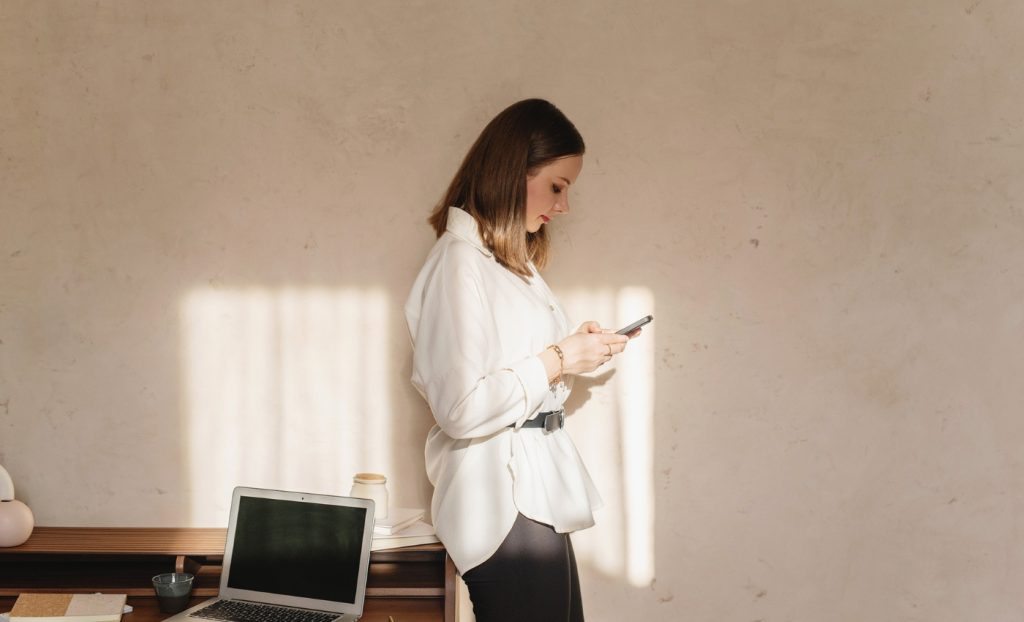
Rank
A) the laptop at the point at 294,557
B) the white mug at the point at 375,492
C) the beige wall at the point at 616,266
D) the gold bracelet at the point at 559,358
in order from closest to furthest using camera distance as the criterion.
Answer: the gold bracelet at the point at 559,358, the laptop at the point at 294,557, the white mug at the point at 375,492, the beige wall at the point at 616,266

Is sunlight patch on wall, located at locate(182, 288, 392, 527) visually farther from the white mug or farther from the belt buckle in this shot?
the belt buckle

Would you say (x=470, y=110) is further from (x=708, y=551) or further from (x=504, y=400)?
(x=708, y=551)

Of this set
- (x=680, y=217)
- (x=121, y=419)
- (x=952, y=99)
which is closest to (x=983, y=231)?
(x=952, y=99)

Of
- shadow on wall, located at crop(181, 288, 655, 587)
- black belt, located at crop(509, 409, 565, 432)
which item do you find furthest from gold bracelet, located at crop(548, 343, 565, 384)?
shadow on wall, located at crop(181, 288, 655, 587)

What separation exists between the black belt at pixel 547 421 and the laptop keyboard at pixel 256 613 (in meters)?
0.57

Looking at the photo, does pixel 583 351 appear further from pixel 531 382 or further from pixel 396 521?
pixel 396 521

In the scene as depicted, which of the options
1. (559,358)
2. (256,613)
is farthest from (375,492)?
(559,358)

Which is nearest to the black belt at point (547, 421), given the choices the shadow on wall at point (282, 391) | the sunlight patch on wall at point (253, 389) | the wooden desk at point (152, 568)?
the wooden desk at point (152, 568)

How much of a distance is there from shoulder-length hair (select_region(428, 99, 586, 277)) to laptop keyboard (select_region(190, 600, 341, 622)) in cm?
83

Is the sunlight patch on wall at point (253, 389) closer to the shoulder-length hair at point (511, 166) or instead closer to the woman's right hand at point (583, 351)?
the shoulder-length hair at point (511, 166)

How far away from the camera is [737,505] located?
7.38 ft

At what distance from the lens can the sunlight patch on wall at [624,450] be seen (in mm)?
2244

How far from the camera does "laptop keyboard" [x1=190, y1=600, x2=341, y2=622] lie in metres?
1.80

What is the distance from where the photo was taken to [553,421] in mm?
1821
